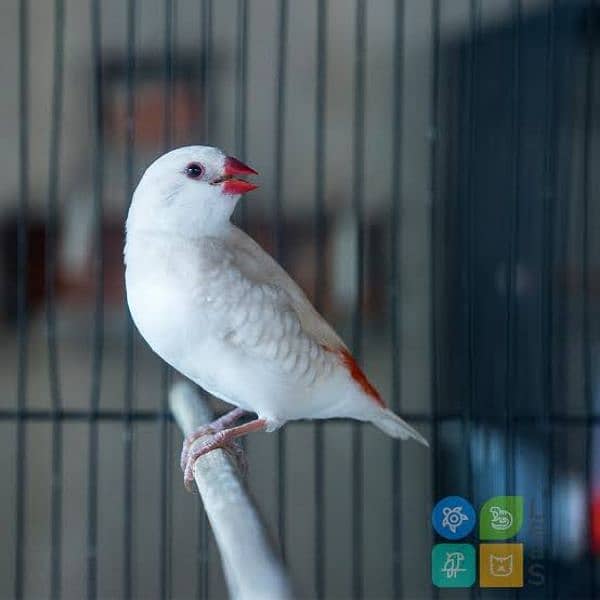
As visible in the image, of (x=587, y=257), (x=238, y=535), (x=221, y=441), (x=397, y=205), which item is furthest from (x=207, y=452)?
(x=587, y=257)

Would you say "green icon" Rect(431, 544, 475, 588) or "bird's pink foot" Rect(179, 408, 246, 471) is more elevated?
"bird's pink foot" Rect(179, 408, 246, 471)

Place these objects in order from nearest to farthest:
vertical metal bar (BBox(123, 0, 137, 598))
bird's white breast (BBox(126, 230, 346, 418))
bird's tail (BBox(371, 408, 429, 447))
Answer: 1. bird's white breast (BBox(126, 230, 346, 418))
2. bird's tail (BBox(371, 408, 429, 447))
3. vertical metal bar (BBox(123, 0, 137, 598))

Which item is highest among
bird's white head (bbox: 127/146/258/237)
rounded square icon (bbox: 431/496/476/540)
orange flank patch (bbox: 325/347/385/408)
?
bird's white head (bbox: 127/146/258/237)

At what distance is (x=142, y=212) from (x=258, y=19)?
0.29 m

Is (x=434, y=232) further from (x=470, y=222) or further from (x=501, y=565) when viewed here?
(x=501, y=565)

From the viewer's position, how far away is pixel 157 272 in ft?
2.60

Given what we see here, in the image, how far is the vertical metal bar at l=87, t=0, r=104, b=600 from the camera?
3.29ft

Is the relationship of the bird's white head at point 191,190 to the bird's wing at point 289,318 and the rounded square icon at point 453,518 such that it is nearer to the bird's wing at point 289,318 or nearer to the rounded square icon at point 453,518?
the bird's wing at point 289,318

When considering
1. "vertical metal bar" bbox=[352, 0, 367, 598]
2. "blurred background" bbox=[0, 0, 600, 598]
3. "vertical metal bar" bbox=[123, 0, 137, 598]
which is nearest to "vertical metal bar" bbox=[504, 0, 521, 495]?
"blurred background" bbox=[0, 0, 600, 598]

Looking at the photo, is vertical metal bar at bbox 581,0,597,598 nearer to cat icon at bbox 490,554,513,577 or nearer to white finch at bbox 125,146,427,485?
cat icon at bbox 490,554,513,577

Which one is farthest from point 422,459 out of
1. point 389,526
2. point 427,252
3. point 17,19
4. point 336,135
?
point 17,19

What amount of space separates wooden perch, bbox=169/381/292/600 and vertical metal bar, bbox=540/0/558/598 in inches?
15.0

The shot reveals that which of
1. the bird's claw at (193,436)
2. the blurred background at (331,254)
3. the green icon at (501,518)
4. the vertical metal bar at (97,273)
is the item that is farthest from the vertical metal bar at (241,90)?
the green icon at (501,518)

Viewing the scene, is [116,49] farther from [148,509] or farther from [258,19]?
[148,509]
